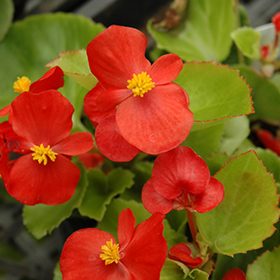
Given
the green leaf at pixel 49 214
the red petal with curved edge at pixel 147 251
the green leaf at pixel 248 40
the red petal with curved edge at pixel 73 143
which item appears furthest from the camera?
the green leaf at pixel 248 40

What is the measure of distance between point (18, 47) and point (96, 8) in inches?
10.9

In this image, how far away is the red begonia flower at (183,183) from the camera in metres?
0.37

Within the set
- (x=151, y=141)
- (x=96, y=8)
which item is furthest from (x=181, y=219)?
(x=96, y=8)

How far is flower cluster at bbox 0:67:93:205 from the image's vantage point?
386mm

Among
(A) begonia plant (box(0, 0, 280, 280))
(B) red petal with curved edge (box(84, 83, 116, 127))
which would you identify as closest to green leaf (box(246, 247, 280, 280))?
(A) begonia plant (box(0, 0, 280, 280))

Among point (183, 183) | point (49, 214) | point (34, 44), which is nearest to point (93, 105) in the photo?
point (183, 183)

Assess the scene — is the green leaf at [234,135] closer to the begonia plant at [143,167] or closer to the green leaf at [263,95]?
the begonia plant at [143,167]

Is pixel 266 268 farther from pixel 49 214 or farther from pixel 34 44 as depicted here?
pixel 34 44

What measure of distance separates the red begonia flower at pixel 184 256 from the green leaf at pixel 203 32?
1.63 ft

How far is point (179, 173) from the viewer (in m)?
0.37

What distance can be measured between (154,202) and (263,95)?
50 centimetres

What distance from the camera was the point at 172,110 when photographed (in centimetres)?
36

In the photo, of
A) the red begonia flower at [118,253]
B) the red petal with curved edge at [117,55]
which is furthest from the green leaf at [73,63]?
the red begonia flower at [118,253]

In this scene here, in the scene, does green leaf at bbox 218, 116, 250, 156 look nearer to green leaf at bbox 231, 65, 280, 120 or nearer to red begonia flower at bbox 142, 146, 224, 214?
green leaf at bbox 231, 65, 280, 120
